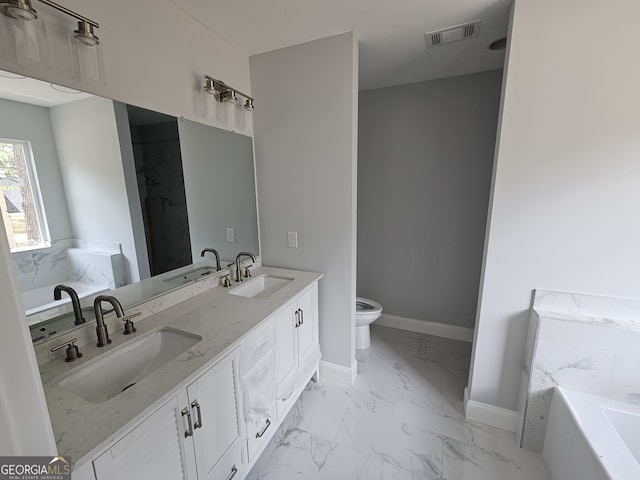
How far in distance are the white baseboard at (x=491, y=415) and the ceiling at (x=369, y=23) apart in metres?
2.35

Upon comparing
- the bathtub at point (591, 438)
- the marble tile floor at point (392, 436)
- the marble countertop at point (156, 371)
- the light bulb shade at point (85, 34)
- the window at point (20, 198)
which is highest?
the light bulb shade at point (85, 34)

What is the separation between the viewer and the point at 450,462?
5.18 feet

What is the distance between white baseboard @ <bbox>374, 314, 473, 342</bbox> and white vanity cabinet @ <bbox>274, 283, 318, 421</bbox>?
125 centimetres

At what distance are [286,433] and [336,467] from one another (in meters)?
0.37

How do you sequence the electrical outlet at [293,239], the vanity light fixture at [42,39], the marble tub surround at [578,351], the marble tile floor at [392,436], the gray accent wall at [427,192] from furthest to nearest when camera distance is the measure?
1. the gray accent wall at [427,192]
2. the electrical outlet at [293,239]
3. the marble tile floor at [392,436]
4. the marble tub surround at [578,351]
5. the vanity light fixture at [42,39]

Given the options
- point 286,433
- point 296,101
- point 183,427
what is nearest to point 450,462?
point 286,433

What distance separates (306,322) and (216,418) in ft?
2.86

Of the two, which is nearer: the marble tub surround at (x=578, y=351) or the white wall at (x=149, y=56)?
the white wall at (x=149, y=56)

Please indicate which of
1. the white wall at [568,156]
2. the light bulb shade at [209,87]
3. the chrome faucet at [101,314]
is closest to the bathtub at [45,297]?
the chrome faucet at [101,314]

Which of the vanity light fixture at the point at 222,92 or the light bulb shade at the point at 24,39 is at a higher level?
the vanity light fixture at the point at 222,92

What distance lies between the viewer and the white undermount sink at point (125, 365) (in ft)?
3.42

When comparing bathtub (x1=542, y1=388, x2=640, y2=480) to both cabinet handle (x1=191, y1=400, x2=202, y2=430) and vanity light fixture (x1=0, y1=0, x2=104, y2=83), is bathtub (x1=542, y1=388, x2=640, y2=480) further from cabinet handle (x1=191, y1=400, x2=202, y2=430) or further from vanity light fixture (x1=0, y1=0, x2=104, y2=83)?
vanity light fixture (x1=0, y1=0, x2=104, y2=83)

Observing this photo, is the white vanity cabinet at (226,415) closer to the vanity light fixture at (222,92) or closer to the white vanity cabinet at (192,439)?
the white vanity cabinet at (192,439)

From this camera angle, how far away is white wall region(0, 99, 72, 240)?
3.30 feet
